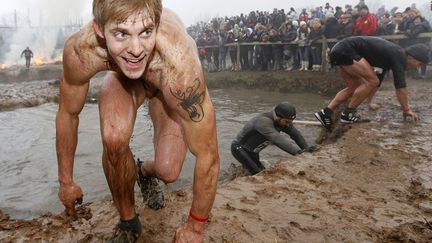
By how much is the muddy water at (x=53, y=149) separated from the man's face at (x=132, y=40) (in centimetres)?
291

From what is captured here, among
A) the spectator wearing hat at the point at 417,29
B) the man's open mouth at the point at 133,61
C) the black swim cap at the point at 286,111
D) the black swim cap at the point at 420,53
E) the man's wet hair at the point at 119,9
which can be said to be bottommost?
the black swim cap at the point at 286,111

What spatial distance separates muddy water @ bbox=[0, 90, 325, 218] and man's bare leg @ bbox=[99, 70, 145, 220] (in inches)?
85.0

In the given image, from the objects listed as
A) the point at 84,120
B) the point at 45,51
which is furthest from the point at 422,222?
the point at 45,51

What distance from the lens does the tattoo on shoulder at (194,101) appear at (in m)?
2.10

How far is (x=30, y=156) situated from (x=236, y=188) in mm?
4292

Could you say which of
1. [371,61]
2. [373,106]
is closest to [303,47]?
[373,106]

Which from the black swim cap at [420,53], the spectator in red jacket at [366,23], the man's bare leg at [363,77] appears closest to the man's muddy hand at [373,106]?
the man's bare leg at [363,77]

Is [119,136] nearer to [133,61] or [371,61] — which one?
[133,61]

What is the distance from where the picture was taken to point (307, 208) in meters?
3.20

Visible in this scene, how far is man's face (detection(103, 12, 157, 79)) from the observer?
1.97m

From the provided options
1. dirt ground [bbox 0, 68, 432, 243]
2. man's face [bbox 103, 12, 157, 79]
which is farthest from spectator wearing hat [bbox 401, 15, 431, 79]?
man's face [bbox 103, 12, 157, 79]

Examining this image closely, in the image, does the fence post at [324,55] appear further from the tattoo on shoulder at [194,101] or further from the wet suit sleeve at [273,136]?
the tattoo on shoulder at [194,101]

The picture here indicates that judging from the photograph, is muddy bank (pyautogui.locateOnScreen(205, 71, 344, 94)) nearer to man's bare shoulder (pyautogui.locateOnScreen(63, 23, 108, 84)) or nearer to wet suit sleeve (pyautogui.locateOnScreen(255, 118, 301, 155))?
wet suit sleeve (pyautogui.locateOnScreen(255, 118, 301, 155))

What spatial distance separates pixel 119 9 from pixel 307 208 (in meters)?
2.18
